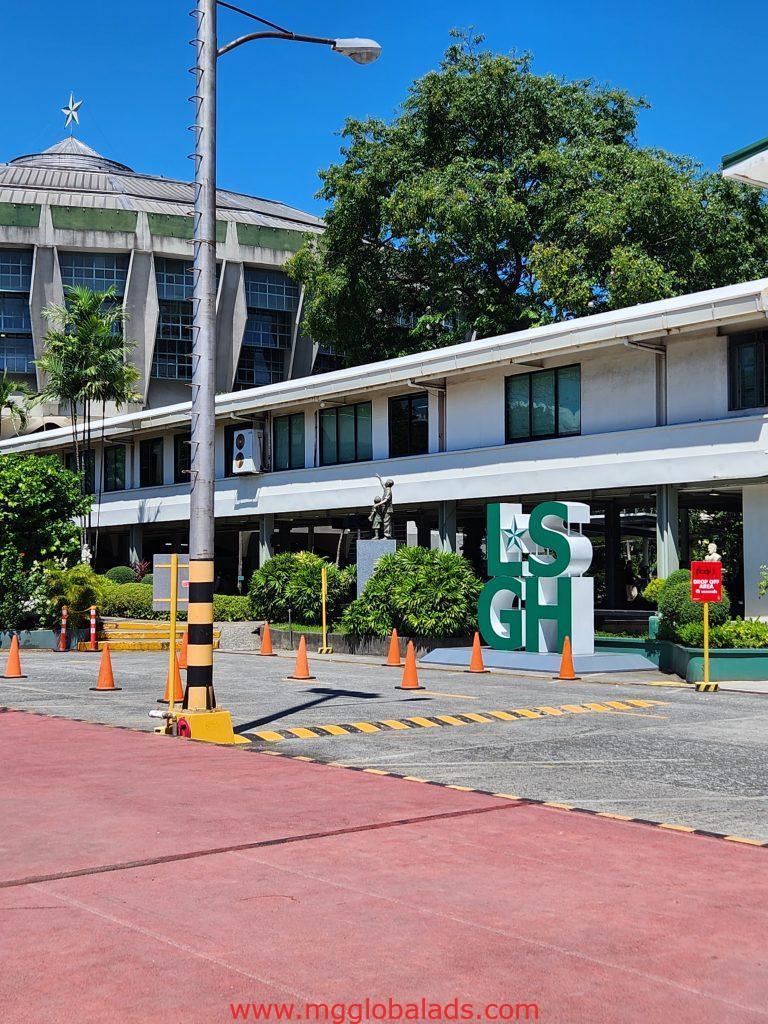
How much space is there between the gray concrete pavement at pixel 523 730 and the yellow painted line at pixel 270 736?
30cm

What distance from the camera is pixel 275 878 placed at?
7.31 meters

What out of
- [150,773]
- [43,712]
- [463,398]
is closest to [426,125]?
[463,398]

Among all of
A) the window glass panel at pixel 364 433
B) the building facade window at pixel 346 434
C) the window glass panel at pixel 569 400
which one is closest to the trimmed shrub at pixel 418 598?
the window glass panel at pixel 569 400

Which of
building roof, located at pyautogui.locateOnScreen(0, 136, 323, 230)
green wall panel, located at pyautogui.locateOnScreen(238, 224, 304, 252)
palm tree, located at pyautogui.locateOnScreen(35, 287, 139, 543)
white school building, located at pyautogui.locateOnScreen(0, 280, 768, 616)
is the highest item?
building roof, located at pyautogui.locateOnScreen(0, 136, 323, 230)

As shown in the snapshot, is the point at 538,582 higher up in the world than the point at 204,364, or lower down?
lower down

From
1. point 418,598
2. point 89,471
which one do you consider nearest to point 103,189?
point 89,471

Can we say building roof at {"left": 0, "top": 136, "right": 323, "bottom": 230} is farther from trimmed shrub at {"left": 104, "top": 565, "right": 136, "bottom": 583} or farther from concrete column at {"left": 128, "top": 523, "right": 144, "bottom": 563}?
trimmed shrub at {"left": 104, "top": 565, "right": 136, "bottom": 583}

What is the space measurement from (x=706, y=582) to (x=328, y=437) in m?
20.4

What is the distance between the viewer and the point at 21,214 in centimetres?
6881

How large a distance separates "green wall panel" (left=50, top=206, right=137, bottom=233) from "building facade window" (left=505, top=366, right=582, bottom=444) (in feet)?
141

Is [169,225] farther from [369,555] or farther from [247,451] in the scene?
[369,555]

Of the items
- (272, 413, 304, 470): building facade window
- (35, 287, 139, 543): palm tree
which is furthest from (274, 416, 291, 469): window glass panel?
(35, 287, 139, 543): palm tree

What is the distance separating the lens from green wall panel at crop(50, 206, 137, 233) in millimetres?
69312

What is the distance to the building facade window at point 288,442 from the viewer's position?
4103 centimetres
